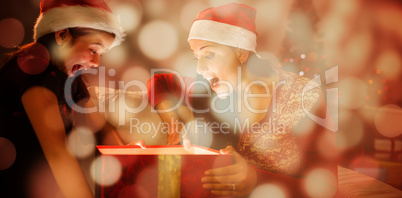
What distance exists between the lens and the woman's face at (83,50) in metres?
0.85

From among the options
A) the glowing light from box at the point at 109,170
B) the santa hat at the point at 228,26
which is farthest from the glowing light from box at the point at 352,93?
the glowing light from box at the point at 109,170

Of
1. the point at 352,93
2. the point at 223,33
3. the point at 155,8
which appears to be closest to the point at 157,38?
the point at 155,8

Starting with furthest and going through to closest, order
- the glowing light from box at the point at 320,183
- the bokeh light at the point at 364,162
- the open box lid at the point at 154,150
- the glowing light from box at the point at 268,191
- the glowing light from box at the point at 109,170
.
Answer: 1. the bokeh light at the point at 364,162
2. the glowing light from box at the point at 320,183
3. the glowing light from box at the point at 268,191
4. the open box lid at the point at 154,150
5. the glowing light from box at the point at 109,170

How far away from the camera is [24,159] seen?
2.58 ft

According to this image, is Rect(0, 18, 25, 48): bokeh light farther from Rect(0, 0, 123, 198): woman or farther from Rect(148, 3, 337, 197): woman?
Rect(148, 3, 337, 197): woman

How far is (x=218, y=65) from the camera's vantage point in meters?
1.04

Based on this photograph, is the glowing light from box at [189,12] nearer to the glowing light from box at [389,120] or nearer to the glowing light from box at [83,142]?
the glowing light from box at [83,142]

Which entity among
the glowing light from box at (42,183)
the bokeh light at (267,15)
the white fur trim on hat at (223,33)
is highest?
the bokeh light at (267,15)

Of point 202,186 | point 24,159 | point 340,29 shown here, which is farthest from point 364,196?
point 340,29

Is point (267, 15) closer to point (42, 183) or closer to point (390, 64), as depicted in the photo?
point (42, 183)

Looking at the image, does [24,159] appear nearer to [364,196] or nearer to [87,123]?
[87,123]

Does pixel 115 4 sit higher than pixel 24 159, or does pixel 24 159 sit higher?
pixel 115 4

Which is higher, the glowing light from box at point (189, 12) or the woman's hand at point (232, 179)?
the glowing light from box at point (189, 12)

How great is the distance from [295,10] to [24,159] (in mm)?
2040
